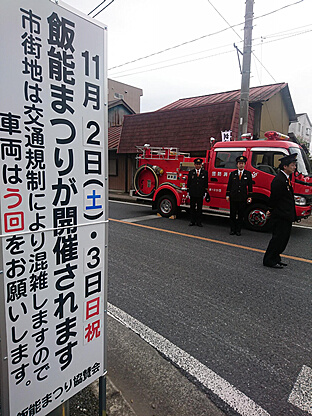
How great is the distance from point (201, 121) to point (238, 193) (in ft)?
20.1

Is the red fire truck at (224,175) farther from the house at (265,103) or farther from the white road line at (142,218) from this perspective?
the house at (265,103)

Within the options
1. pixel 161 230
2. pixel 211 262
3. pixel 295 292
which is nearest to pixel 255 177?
pixel 161 230

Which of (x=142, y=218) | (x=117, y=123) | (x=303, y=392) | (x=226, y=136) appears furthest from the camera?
(x=117, y=123)

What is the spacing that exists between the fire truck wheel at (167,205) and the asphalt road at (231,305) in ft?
7.73

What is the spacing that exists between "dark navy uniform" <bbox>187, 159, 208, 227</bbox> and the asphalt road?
1617 mm

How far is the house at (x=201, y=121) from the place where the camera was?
11.5 m

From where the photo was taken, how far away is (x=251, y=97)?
1322cm

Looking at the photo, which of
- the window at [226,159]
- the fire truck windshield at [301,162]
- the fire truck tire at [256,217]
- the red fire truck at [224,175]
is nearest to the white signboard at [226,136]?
the red fire truck at [224,175]

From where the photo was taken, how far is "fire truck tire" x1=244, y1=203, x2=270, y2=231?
23.5ft

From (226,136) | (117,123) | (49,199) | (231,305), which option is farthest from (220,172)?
(117,123)

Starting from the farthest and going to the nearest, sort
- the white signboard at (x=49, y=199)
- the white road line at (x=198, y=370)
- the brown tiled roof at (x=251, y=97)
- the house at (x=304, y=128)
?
the house at (x=304, y=128), the brown tiled roof at (x=251, y=97), the white road line at (x=198, y=370), the white signboard at (x=49, y=199)

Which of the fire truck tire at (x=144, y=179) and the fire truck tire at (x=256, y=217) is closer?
the fire truck tire at (x=256, y=217)

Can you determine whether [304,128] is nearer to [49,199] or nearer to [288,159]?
[288,159]

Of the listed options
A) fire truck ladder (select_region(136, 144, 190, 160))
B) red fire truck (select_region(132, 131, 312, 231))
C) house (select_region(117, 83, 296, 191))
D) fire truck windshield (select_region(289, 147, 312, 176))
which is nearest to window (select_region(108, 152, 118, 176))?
house (select_region(117, 83, 296, 191))
